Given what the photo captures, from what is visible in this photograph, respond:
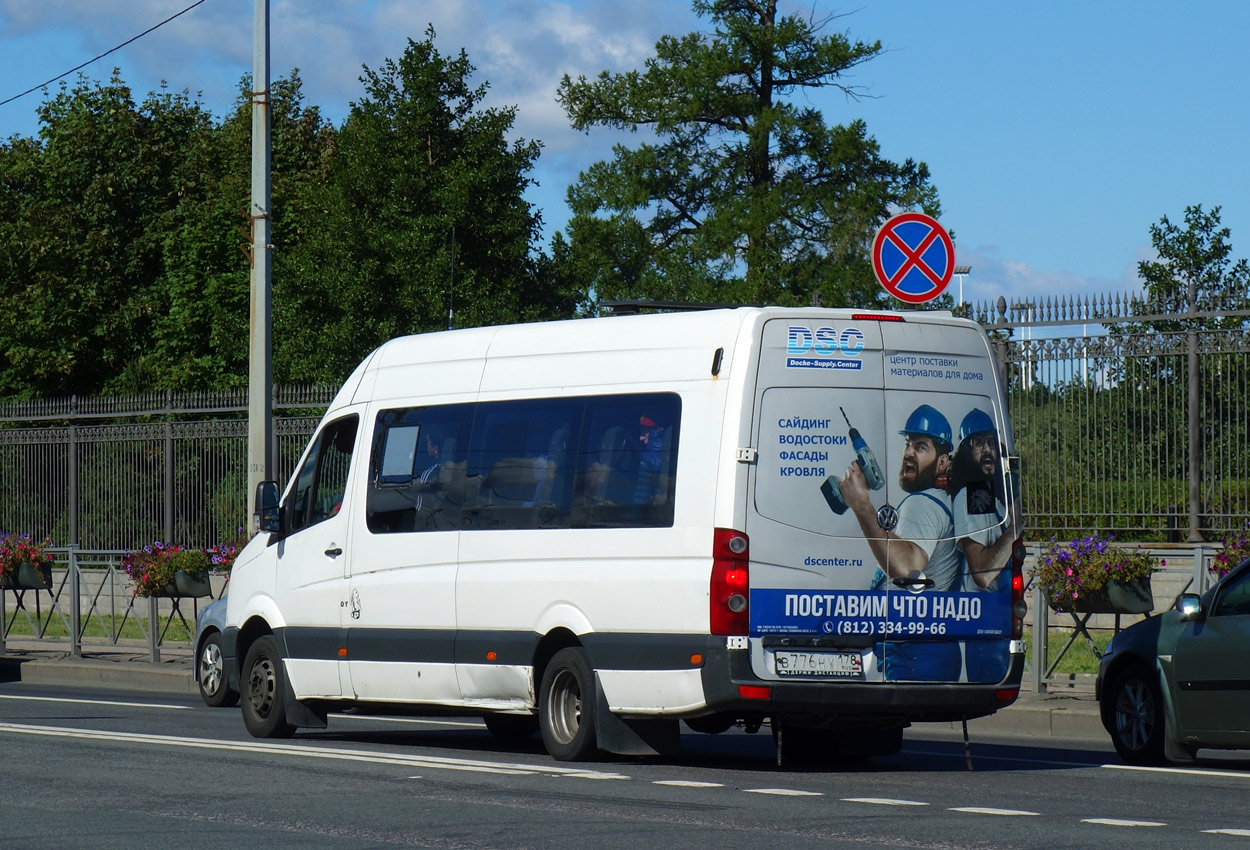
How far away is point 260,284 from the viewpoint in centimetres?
1870

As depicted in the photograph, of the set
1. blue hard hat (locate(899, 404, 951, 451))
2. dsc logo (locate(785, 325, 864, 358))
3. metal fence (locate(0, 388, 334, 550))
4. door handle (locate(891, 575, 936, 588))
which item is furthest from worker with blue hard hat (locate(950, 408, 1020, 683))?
metal fence (locate(0, 388, 334, 550))

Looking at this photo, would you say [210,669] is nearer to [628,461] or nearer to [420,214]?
[628,461]

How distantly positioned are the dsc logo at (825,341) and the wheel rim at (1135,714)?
3.08 m

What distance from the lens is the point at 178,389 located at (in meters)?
41.3

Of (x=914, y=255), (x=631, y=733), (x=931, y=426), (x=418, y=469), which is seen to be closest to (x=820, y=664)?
(x=631, y=733)

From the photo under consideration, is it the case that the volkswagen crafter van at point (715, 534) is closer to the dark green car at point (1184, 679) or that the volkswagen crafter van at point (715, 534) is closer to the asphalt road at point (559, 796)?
the asphalt road at point (559, 796)

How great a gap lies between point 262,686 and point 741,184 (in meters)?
29.9

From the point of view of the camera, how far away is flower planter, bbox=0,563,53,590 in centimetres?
2167

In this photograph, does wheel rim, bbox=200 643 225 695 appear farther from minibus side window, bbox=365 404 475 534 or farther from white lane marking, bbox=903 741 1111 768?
white lane marking, bbox=903 741 1111 768

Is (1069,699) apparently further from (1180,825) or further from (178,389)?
(178,389)

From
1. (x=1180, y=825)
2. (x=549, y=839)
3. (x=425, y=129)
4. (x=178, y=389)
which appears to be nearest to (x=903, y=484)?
(x=1180, y=825)

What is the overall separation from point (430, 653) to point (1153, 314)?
8880mm

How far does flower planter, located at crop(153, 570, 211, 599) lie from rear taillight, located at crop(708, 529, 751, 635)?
11.5 metres

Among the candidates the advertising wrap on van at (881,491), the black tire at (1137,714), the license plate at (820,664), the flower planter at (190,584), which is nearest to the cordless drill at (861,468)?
the advertising wrap on van at (881,491)
